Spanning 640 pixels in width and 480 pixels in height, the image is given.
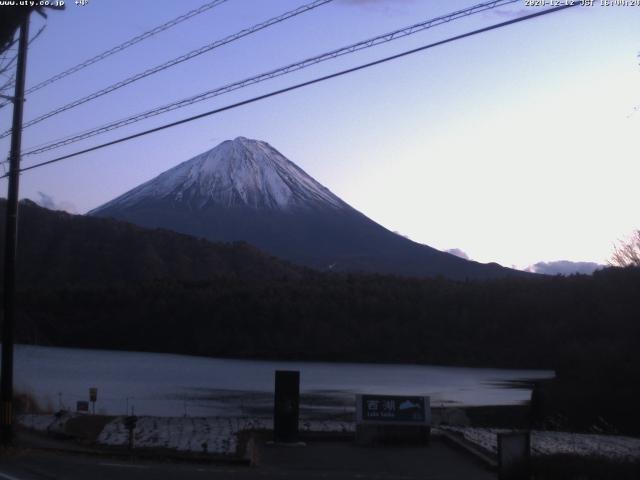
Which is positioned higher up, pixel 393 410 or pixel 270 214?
pixel 270 214

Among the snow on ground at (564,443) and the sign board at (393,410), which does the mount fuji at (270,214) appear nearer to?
the snow on ground at (564,443)

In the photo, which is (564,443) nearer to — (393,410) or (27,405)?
(393,410)

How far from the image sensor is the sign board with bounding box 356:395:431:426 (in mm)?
19000

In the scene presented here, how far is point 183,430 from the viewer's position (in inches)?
786

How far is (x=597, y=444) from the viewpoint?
21.3 meters

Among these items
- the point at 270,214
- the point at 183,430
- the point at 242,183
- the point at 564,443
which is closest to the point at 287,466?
the point at 183,430

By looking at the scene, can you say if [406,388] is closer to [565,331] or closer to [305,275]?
[565,331]

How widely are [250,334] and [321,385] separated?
1388 inches

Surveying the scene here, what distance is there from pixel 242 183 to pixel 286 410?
153701mm

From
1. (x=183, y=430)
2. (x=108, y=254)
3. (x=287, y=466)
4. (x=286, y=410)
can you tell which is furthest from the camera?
(x=108, y=254)

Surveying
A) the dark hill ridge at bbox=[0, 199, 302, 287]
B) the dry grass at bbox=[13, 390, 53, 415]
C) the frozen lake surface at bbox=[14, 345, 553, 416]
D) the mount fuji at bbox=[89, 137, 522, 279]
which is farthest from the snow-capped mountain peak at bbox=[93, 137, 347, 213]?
the dry grass at bbox=[13, 390, 53, 415]

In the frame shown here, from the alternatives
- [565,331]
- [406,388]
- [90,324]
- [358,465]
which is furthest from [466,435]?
[90,324]

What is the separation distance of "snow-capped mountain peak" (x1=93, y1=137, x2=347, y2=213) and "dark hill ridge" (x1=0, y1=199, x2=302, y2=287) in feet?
206

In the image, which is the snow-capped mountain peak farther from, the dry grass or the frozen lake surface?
the dry grass
